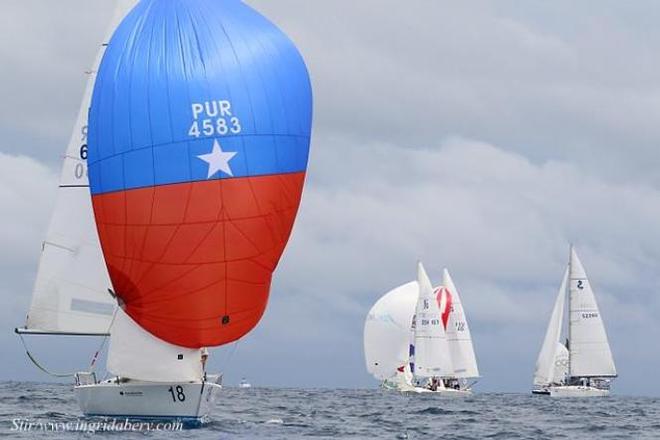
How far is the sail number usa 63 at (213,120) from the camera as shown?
28812 mm

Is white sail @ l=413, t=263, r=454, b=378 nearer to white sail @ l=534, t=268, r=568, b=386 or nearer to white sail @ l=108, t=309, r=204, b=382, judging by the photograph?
white sail @ l=534, t=268, r=568, b=386

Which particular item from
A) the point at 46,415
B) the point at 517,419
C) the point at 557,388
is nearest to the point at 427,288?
the point at 557,388

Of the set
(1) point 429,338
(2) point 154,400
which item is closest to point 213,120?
(2) point 154,400

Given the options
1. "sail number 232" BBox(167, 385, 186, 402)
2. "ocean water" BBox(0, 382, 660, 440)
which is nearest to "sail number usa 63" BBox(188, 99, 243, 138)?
"sail number 232" BBox(167, 385, 186, 402)

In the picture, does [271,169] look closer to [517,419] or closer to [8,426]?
[8,426]

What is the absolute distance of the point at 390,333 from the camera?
292ft

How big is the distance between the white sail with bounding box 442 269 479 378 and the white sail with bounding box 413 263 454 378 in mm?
2931

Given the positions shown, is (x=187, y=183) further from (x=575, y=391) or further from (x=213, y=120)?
(x=575, y=391)

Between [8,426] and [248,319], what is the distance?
7312 millimetres

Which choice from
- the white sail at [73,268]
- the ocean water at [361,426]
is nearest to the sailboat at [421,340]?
the ocean water at [361,426]

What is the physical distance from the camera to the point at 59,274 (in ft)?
109

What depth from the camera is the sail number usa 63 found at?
28.8 meters

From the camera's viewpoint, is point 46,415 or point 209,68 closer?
point 209,68

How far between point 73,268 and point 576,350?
183 ft
